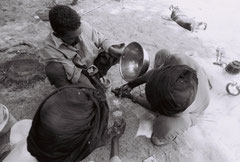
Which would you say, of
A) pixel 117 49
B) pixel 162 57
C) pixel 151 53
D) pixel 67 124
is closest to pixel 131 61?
pixel 117 49

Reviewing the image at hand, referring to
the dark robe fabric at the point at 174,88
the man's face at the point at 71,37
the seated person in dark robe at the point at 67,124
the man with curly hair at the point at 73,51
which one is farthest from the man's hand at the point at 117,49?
the seated person in dark robe at the point at 67,124

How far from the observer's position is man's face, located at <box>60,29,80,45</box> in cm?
184

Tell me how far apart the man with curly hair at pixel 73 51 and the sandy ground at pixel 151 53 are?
435 millimetres

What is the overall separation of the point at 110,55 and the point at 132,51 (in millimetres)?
329

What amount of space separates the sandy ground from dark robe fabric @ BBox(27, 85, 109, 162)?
72cm

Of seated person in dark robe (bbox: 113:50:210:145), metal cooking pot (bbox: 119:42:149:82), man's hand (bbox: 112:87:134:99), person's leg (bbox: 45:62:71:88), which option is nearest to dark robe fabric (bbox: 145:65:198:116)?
seated person in dark robe (bbox: 113:50:210:145)

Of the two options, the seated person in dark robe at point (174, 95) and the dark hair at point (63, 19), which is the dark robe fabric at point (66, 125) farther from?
the dark hair at point (63, 19)

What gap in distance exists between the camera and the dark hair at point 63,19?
69.4 inches

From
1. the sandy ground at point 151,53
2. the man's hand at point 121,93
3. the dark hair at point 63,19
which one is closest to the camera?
the dark hair at point 63,19

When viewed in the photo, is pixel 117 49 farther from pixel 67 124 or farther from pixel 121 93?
pixel 67 124

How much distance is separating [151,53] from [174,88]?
5.65ft

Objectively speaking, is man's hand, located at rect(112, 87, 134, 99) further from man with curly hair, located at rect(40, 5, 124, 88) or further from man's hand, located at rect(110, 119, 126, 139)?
man's hand, located at rect(110, 119, 126, 139)

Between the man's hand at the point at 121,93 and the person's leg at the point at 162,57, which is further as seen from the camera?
the man's hand at the point at 121,93

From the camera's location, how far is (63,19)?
1761mm
